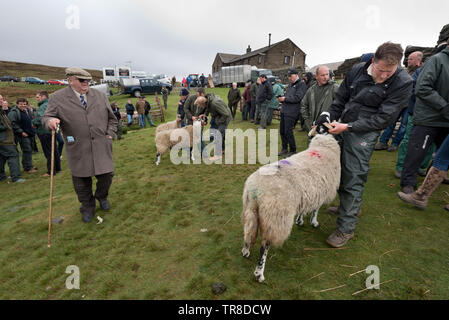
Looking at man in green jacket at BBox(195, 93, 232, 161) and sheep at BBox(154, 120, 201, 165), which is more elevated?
man in green jacket at BBox(195, 93, 232, 161)

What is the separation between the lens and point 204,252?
307 cm

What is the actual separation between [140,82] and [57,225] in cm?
2568

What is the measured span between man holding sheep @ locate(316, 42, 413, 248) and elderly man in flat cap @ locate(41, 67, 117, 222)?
12.3ft

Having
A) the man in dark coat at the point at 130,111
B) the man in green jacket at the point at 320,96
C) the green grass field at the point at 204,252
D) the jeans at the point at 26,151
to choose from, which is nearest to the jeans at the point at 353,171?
the green grass field at the point at 204,252

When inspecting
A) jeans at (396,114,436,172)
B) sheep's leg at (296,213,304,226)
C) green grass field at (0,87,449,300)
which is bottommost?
green grass field at (0,87,449,300)

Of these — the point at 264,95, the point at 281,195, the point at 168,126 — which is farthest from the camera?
the point at 264,95

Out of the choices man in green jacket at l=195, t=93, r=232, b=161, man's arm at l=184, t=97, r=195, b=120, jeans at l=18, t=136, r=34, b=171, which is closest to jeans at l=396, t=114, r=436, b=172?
man in green jacket at l=195, t=93, r=232, b=161

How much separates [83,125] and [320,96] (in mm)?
5053

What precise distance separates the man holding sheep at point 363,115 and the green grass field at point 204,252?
0.54 metres

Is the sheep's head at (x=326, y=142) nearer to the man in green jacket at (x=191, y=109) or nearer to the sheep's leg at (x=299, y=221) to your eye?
the sheep's leg at (x=299, y=221)

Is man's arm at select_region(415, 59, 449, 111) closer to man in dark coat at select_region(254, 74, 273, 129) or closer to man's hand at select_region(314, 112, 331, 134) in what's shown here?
man's hand at select_region(314, 112, 331, 134)

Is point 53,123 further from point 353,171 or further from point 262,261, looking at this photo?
point 353,171

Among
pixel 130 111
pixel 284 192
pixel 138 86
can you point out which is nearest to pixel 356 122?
pixel 284 192

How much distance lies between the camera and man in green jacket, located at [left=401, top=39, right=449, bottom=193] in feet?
10.5
